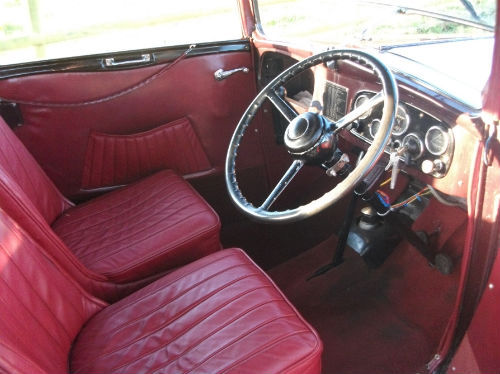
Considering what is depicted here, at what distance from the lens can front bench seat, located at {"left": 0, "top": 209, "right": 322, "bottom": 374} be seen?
3.07 ft

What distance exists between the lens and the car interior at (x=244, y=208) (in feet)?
3.28

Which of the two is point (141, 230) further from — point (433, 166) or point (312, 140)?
point (433, 166)

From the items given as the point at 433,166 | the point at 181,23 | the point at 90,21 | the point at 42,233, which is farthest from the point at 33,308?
the point at 90,21

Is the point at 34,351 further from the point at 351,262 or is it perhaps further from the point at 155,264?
the point at 351,262

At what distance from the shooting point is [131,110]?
1889 mm

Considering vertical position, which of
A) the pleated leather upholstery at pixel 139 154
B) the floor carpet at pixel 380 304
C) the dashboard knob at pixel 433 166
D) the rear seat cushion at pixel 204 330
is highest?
the dashboard knob at pixel 433 166

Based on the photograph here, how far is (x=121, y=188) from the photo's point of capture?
184 centimetres

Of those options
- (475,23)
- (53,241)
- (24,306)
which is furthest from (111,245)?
(475,23)

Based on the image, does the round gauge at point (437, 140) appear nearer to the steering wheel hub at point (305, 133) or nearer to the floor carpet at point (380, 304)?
the steering wheel hub at point (305, 133)

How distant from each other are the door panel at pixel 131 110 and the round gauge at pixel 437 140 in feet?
3.57

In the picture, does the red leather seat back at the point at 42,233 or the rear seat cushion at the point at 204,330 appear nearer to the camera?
the rear seat cushion at the point at 204,330

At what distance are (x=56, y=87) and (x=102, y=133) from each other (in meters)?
0.25

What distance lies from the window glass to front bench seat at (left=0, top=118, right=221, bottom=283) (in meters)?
0.80

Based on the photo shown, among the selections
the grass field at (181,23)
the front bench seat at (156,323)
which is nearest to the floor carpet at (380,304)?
the front bench seat at (156,323)
